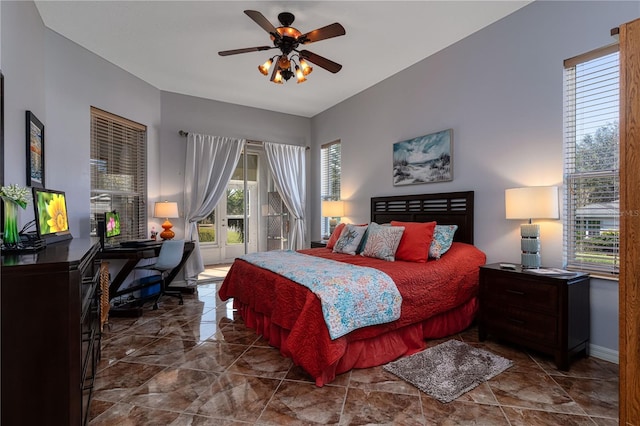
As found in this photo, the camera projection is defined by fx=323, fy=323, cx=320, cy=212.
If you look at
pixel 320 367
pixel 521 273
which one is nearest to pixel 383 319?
pixel 320 367

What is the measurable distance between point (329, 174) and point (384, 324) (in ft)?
12.3

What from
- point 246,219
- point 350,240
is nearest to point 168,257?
point 246,219

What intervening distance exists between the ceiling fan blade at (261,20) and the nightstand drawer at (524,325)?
302 cm

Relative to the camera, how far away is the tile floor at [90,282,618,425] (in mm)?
1854

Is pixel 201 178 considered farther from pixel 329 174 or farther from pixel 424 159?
pixel 424 159

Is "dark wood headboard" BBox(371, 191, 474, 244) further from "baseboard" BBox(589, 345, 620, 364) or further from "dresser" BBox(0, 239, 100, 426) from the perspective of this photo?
"dresser" BBox(0, 239, 100, 426)

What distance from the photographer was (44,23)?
317 centimetres

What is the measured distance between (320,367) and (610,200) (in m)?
2.56

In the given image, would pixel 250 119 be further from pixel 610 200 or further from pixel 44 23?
pixel 610 200

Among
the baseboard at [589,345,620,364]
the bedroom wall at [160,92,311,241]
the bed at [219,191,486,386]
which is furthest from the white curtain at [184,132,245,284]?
the baseboard at [589,345,620,364]

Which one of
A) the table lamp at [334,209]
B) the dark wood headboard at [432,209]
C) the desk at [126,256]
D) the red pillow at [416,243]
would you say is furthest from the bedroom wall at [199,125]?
the red pillow at [416,243]

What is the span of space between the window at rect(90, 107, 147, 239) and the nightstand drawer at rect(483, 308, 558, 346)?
441cm

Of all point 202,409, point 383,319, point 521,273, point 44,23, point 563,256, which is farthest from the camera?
point 44,23

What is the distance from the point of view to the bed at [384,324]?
87.7 inches
